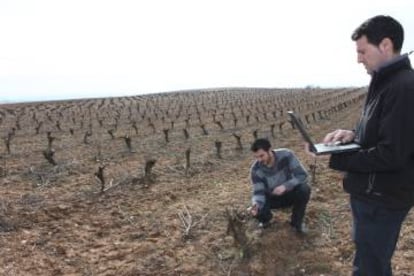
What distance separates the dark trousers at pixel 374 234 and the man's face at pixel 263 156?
7.58 ft

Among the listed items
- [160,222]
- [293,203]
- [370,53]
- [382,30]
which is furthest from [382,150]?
[160,222]

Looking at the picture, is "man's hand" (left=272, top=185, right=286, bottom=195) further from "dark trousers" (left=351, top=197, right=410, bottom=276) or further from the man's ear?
the man's ear

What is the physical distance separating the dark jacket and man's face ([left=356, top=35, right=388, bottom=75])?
0.05 meters

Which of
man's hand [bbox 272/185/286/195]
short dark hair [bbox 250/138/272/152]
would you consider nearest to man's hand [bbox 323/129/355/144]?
short dark hair [bbox 250/138/272/152]

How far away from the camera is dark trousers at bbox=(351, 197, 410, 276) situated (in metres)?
2.97

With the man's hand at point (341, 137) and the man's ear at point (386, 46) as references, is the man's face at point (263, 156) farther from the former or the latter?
the man's ear at point (386, 46)

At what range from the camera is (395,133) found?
106 inches

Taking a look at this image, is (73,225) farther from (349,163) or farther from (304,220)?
(349,163)

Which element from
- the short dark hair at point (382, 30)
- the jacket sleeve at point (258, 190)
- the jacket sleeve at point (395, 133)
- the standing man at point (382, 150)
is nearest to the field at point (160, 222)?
the jacket sleeve at point (258, 190)

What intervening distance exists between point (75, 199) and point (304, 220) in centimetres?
379

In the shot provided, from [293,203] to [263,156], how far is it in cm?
77

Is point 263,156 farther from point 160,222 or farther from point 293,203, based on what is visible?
point 160,222

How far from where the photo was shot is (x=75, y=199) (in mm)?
8055

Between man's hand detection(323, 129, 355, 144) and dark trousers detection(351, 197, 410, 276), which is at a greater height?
man's hand detection(323, 129, 355, 144)
